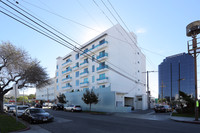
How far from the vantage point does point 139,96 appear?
135ft

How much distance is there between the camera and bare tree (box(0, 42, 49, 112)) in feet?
69.4

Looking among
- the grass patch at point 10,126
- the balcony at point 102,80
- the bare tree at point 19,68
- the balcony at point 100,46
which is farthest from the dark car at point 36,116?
the balcony at point 100,46

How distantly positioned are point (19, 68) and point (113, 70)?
62.0 feet

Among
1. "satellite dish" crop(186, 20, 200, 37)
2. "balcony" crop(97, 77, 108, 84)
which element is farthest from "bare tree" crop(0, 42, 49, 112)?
"satellite dish" crop(186, 20, 200, 37)

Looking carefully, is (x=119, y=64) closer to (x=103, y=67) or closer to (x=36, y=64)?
(x=103, y=67)

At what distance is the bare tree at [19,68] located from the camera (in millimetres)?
21156

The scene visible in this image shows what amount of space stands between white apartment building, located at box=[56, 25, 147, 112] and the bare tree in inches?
491

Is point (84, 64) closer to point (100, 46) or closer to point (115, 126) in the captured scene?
point (100, 46)

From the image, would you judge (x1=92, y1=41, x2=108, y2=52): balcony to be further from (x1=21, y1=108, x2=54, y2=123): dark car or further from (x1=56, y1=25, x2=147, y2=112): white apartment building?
(x1=21, y1=108, x2=54, y2=123): dark car

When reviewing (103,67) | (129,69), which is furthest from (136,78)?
(103,67)

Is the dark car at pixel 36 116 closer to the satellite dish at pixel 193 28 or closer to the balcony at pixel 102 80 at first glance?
the satellite dish at pixel 193 28

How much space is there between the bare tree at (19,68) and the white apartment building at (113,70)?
1247 centimetres

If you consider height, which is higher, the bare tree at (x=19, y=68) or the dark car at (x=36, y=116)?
the bare tree at (x=19, y=68)

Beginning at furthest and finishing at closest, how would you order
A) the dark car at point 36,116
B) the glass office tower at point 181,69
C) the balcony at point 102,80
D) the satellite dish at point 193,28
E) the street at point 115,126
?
1. the glass office tower at point 181,69
2. the balcony at point 102,80
3. the satellite dish at point 193,28
4. the dark car at point 36,116
5. the street at point 115,126
